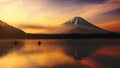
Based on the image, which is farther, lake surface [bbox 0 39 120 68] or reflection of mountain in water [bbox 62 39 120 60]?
reflection of mountain in water [bbox 62 39 120 60]

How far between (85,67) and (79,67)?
460mm

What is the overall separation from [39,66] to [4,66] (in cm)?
274

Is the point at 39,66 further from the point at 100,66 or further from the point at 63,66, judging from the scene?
the point at 100,66

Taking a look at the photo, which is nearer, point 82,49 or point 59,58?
point 59,58

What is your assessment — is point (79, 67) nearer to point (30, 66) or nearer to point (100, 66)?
point (100, 66)

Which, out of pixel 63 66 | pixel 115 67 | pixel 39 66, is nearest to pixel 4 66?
pixel 39 66

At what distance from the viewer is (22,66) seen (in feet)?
87.6

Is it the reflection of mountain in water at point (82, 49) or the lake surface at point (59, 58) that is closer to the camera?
the lake surface at point (59, 58)

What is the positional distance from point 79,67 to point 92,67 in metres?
1.02

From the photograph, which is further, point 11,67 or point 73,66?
point 73,66

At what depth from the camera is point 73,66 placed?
27125 mm

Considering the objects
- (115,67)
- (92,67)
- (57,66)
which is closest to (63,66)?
(57,66)

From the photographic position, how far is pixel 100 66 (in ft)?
88.2

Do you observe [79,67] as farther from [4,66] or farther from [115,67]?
[4,66]
